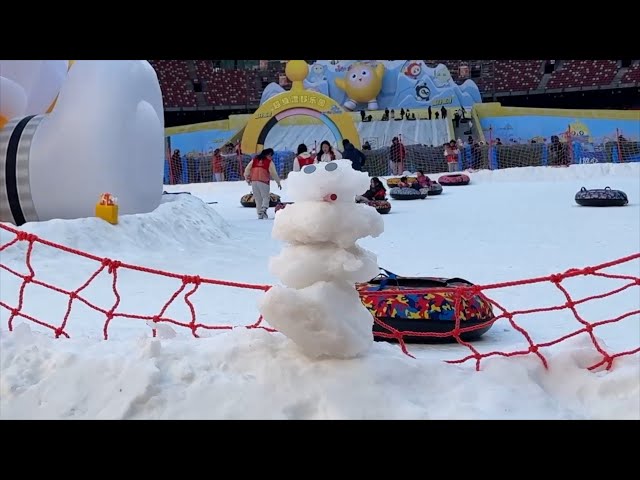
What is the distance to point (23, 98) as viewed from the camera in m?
6.03

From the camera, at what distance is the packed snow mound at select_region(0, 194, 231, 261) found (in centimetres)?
481

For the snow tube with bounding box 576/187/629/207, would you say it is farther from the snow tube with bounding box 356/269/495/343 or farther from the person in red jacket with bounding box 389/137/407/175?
the person in red jacket with bounding box 389/137/407/175

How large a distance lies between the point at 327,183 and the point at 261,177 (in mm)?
6752

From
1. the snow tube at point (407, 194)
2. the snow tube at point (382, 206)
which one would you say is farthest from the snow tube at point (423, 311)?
the snow tube at point (407, 194)

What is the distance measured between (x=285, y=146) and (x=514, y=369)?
17.7 metres

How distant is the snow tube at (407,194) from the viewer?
1002 cm

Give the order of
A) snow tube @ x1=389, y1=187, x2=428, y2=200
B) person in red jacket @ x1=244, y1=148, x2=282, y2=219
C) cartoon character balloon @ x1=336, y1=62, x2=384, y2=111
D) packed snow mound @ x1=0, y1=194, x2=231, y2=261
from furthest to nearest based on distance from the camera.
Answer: cartoon character balloon @ x1=336, y1=62, x2=384, y2=111 < snow tube @ x1=389, y1=187, x2=428, y2=200 < person in red jacket @ x1=244, y1=148, x2=282, y2=219 < packed snow mound @ x1=0, y1=194, x2=231, y2=261

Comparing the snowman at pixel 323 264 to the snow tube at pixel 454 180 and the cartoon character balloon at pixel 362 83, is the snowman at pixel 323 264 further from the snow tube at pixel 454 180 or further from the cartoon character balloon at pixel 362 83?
the cartoon character balloon at pixel 362 83

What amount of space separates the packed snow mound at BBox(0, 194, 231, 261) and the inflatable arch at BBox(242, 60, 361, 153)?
8.56 m

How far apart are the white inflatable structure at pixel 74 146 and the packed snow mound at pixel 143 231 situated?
0.42 metres

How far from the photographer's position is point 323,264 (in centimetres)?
161

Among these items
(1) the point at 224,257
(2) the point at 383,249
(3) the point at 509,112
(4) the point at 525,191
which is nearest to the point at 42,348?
(1) the point at 224,257

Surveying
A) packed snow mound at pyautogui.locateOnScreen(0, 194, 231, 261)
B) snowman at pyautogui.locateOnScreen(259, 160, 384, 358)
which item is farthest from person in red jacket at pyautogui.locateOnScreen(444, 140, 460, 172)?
snowman at pyautogui.locateOnScreen(259, 160, 384, 358)

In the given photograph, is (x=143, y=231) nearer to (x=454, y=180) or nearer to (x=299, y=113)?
(x=454, y=180)
